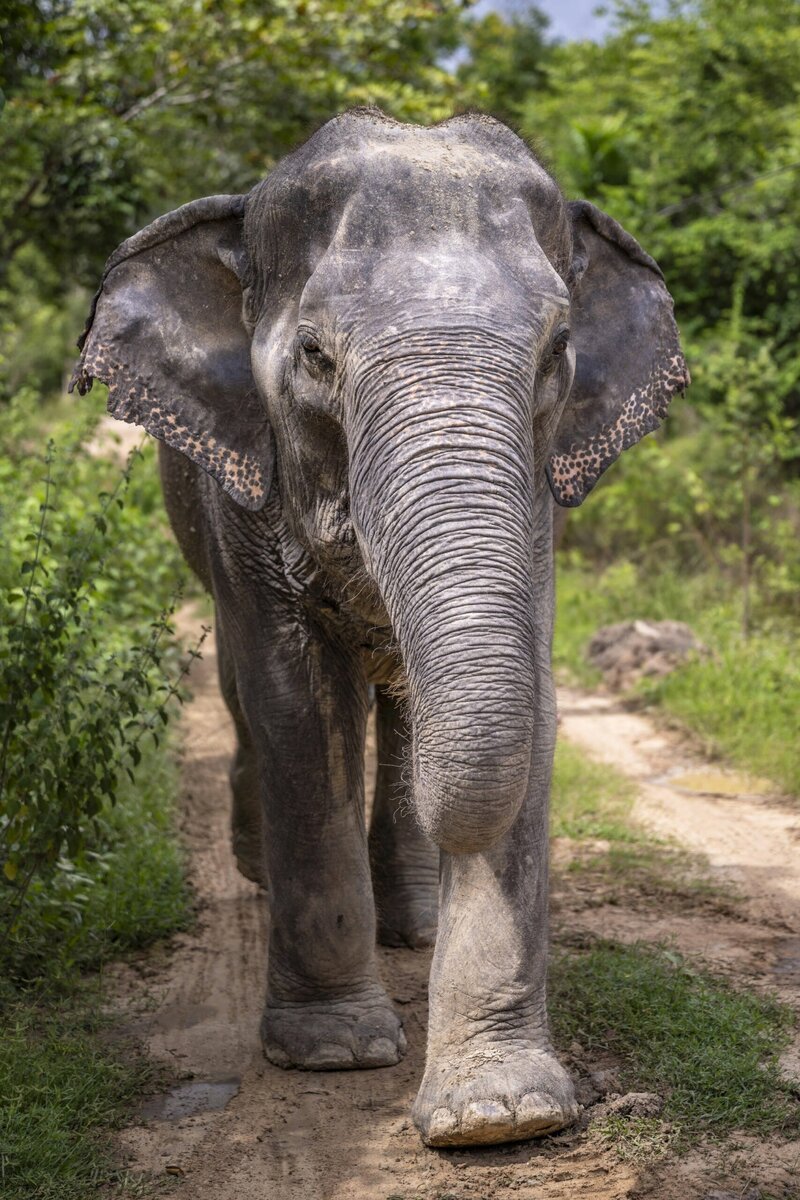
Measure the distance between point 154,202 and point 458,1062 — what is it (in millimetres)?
13549

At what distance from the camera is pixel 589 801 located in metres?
6.90

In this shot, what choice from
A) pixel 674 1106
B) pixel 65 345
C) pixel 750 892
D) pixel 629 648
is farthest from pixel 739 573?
pixel 65 345

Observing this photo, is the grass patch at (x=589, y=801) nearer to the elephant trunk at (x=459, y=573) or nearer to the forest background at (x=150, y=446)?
the forest background at (x=150, y=446)

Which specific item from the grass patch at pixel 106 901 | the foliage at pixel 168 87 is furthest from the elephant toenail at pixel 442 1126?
the foliage at pixel 168 87

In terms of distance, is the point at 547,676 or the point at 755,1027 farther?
the point at 755,1027

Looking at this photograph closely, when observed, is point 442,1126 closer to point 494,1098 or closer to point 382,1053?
point 494,1098

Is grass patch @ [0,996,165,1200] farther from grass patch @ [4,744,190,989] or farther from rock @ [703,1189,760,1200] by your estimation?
rock @ [703,1189,760,1200]

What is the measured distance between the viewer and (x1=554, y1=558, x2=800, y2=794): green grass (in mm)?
7570

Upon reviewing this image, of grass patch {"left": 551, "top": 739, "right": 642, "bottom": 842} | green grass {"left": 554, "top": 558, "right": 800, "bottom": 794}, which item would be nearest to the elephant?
grass patch {"left": 551, "top": 739, "right": 642, "bottom": 842}

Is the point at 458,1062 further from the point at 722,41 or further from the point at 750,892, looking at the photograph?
the point at 722,41

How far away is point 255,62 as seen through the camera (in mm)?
A: 12516

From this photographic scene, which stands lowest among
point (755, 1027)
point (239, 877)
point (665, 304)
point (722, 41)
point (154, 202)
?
point (239, 877)

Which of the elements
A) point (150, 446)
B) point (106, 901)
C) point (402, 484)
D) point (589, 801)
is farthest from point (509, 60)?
point (402, 484)

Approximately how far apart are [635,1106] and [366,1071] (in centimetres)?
87
